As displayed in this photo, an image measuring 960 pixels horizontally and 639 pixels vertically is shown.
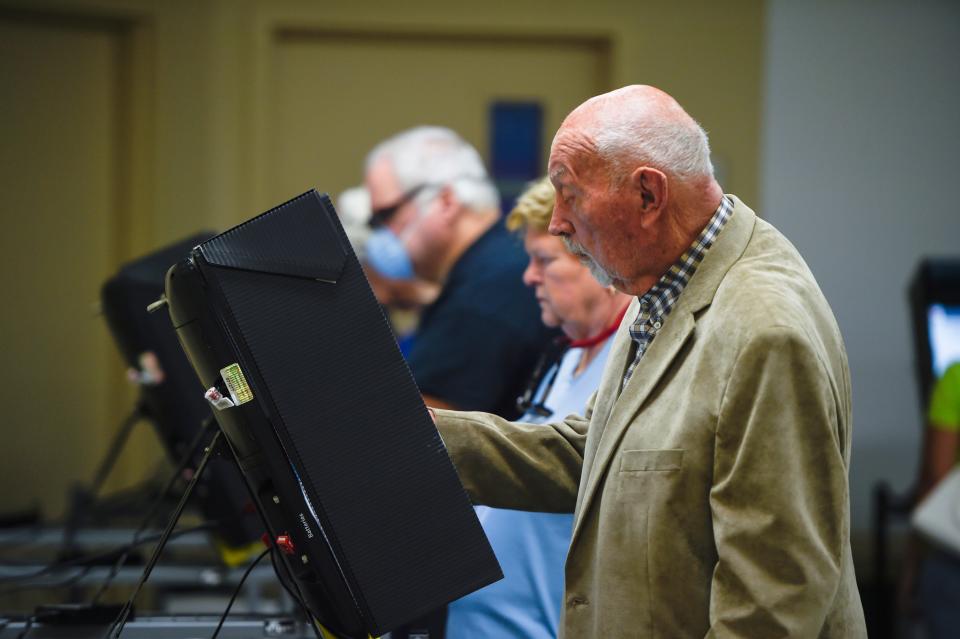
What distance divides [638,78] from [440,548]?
371cm

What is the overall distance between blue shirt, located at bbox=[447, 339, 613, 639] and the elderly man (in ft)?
1.02

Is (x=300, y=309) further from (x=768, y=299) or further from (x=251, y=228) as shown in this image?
(x=768, y=299)

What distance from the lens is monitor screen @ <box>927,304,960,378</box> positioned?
4.24 meters

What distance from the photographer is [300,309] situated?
4.40ft

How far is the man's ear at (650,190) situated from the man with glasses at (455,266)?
109cm

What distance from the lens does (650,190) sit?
56.6 inches

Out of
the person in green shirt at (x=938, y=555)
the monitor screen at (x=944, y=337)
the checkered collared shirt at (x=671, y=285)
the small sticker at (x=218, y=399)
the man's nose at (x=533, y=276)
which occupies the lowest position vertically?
the person in green shirt at (x=938, y=555)

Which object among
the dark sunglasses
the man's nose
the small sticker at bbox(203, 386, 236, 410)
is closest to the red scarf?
the man's nose

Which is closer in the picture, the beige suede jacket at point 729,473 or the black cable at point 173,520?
the beige suede jacket at point 729,473

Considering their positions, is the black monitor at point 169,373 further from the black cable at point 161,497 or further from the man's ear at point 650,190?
the man's ear at point 650,190

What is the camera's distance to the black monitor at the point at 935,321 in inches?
167

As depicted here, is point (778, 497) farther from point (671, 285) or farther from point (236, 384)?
point (236, 384)

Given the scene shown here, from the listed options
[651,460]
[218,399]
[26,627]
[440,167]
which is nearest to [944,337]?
[440,167]

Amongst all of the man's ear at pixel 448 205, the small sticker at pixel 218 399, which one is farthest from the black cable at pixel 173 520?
the man's ear at pixel 448 205
